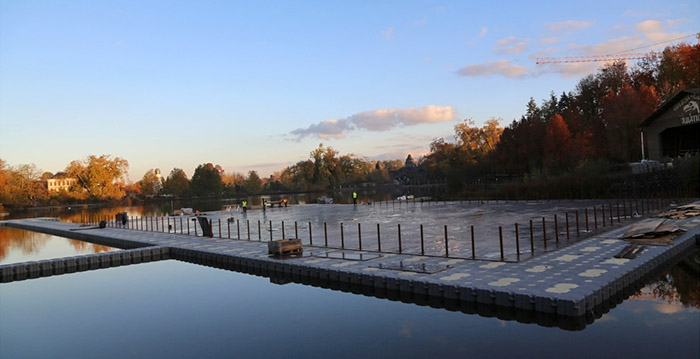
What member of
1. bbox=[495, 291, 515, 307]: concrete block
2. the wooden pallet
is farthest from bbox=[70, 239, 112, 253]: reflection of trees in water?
bbox=[495, 291, 515, 307]: concrete block

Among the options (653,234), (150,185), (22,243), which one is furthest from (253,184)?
(653,234)

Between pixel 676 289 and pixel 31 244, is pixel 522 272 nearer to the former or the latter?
pixel 676 289

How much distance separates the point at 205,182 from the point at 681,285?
124 meters

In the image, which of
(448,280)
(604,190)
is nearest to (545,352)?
(448,280)

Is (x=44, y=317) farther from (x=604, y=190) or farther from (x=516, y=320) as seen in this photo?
(x=604, y=190)

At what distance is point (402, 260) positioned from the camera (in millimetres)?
14562

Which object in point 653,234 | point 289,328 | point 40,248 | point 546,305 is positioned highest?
point 653,234

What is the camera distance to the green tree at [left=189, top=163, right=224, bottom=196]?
127562 millimetres

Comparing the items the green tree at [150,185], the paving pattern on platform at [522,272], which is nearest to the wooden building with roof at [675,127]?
the paving pattern on platform at [522,272]

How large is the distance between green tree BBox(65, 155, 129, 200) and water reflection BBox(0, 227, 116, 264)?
83414 mm

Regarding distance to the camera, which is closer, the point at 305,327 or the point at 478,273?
the point at 305,327

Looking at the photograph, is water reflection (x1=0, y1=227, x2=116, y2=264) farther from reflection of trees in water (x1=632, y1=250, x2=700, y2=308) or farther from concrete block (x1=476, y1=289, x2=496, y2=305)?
reflection of trees in water (x1=632, y1=250, x2=700, y2=308)

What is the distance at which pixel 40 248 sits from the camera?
28.9 m

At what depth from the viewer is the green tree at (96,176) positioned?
112812 mm
